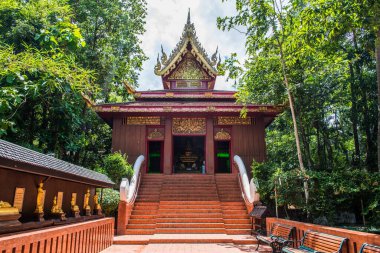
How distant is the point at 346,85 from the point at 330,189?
210 inches

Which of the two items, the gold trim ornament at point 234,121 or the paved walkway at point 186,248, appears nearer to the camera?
the paved walkway at point 186,248

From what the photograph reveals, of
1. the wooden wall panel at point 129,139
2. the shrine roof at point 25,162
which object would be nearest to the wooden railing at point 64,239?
the shrine roof at point 25,162

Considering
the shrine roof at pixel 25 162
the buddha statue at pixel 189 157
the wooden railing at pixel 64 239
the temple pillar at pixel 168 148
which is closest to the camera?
the wooden railing at pixel 64 239

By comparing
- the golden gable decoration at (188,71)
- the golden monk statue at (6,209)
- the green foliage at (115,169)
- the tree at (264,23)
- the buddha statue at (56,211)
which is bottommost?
the buddha statue at (56,211)

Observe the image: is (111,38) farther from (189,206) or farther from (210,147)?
(189,206)

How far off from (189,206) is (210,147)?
4004 mm

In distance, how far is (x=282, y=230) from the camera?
5.83 m

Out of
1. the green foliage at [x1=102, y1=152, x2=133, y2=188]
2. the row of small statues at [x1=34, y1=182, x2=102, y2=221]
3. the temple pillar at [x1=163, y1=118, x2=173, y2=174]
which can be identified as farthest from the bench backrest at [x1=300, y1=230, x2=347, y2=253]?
the temple pillar at [x1=163, y1=118, x2=173, y2=174]

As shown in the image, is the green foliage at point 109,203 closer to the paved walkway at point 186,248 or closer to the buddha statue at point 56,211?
the paved walkway at point 186,248

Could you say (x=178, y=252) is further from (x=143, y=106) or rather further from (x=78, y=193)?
(x=143, y=106)

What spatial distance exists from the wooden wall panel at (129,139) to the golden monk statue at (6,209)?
927 centimetres

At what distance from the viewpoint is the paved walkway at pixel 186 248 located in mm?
6074

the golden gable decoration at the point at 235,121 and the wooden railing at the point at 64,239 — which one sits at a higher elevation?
the golden gable decoration at the point at 235,121

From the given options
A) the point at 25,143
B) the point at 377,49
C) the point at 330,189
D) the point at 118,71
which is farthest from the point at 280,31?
the point at 118,71
